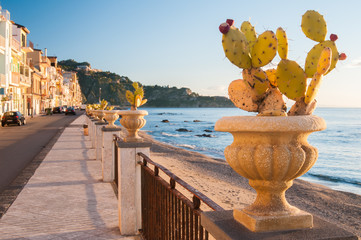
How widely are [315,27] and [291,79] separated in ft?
1.45

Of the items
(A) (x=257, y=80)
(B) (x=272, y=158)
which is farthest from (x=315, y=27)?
(B) (x=272, y=158)

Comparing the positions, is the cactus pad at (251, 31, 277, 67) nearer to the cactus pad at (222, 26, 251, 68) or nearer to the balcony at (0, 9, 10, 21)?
the cactus pad at (222, 26, 251, 68)

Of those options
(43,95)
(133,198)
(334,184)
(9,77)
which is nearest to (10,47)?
(9,77)

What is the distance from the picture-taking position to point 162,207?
375 centimetres

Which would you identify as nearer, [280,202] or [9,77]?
[280,202]

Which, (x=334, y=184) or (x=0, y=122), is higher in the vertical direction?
(x=0, y=122)

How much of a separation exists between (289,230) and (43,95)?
7414 centimetres

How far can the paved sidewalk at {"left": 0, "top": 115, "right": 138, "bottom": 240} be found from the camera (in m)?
4.96

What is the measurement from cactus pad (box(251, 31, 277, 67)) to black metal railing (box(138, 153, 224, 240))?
1196 millimetres

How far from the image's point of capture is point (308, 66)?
6.64 ft

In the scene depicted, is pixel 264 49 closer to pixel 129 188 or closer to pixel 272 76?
pixel 272 76

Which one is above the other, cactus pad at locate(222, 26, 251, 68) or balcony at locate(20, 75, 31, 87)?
balcony at locate(20, 75, 31, 87)

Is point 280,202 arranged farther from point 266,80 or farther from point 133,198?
point 133,198

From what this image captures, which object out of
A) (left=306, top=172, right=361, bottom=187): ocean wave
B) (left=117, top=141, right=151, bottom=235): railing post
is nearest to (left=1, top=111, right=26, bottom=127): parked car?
(left=306, top=172, right=361, bottom=187): ocean wave
